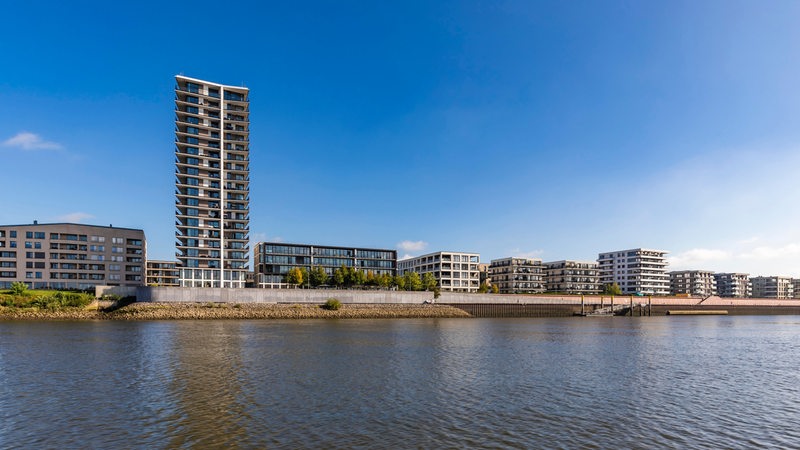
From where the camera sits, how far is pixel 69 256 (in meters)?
149

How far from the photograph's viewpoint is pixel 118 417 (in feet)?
79.1

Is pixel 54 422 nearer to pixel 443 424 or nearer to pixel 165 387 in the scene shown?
pixel 165 387

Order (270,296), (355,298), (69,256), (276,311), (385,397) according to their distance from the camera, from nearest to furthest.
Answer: (385,397) → (276,311) → (270,296) → (355,298) → (69,256)

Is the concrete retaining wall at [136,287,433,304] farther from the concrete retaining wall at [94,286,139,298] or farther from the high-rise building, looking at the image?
the high-rise building

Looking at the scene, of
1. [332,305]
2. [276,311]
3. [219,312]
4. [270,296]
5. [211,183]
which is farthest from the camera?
[211,183]

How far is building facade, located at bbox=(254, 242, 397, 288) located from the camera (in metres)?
178

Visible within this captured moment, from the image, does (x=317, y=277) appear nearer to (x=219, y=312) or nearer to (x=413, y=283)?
(x=413, y=283)

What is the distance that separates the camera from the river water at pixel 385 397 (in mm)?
21672

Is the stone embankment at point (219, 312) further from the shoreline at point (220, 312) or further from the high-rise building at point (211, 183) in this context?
the high-rise building at point (211, 183)

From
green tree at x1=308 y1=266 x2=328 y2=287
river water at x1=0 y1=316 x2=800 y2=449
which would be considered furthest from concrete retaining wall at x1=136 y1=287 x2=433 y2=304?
river water at x1=0 y1=316 x2=800 y2=449

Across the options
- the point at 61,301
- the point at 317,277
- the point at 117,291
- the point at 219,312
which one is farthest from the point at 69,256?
the point at 317,277

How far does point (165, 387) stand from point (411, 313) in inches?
3934

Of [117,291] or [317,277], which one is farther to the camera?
[317,277]

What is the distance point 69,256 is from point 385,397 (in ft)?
542
